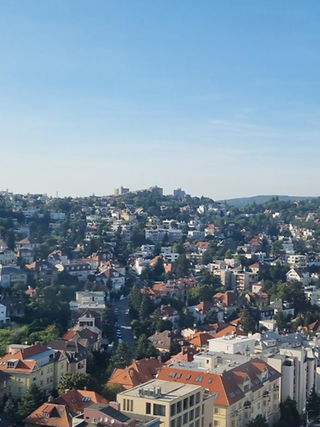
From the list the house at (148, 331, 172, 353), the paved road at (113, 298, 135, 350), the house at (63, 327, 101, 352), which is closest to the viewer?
the house at (63, 327, 101, 352)

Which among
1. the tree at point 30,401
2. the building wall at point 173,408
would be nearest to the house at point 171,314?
the tree at point 30,401

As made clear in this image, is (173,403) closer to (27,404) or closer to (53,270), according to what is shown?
(27,404)

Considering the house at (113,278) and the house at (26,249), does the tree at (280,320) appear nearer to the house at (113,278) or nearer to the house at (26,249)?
the house at (113,278)

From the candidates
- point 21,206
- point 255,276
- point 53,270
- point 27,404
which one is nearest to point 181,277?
point 255,276

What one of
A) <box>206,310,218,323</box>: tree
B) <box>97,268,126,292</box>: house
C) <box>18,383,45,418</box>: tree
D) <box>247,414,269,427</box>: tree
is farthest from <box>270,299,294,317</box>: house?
<box>18,383,45,418</box>: tree

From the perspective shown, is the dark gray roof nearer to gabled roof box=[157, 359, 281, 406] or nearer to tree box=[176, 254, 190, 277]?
gabled roof box=[157, 359, 281, 406]

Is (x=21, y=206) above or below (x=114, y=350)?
above
